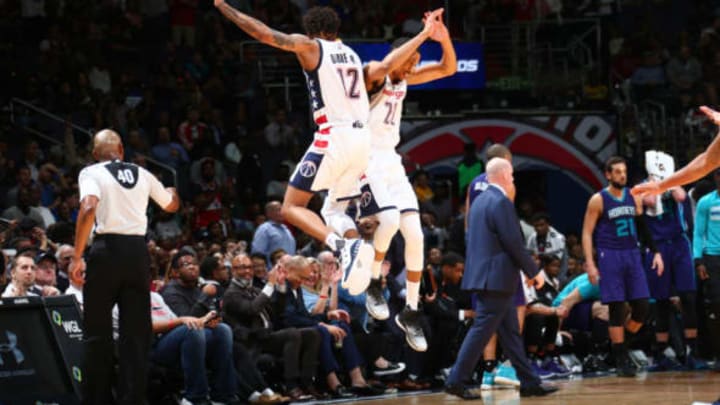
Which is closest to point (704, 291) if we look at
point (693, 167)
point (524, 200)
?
point (524, 200)

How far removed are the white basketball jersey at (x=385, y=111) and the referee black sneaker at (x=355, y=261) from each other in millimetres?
1090

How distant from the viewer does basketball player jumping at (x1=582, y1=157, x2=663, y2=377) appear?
14.3 metres

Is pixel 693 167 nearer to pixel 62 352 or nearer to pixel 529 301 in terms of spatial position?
pixel 62 352

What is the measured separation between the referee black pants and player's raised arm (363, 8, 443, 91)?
2239mm

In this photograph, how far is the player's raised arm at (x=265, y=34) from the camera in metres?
8.77

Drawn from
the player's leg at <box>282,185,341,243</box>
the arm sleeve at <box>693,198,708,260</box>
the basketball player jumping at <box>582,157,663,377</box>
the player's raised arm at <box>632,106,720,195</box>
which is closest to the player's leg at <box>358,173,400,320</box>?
the player's leg at <box>282,185,341,243</box>

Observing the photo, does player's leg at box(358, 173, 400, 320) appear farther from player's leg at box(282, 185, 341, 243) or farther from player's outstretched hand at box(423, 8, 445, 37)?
player's outstretched hand at box(423, 8, 445, 37)

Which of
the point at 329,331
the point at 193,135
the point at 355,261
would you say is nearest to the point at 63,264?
the point at 329,331

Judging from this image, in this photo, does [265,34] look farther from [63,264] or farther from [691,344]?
[691,344]

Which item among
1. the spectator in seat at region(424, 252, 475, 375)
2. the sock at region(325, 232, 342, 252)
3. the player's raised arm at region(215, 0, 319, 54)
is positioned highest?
the player's raised arm at region(215, 0, 319, 54)

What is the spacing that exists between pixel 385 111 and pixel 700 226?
6.04 m

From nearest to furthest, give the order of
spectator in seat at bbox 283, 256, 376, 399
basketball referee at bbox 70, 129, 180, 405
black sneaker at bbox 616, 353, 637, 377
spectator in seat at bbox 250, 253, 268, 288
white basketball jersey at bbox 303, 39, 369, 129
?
white basketball jersey at bbox 303, 39, 369, 129 → basketball referee at bbox 70, 129, 180, 405 → spectator in seat at bbox 283, 256, 376, 399 → spectator in seat at bbox 250, 253, 268, 288 → black sneaker at bbox 616, 353, 637, 377

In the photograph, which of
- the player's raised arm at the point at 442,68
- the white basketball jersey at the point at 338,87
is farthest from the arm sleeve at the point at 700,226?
the white basketball jersey at the point at 338,87

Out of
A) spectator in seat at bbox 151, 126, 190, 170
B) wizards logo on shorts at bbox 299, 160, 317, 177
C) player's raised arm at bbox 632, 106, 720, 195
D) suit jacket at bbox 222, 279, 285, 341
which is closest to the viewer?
player's raised arm at bbox 632, 106, 720, 195
